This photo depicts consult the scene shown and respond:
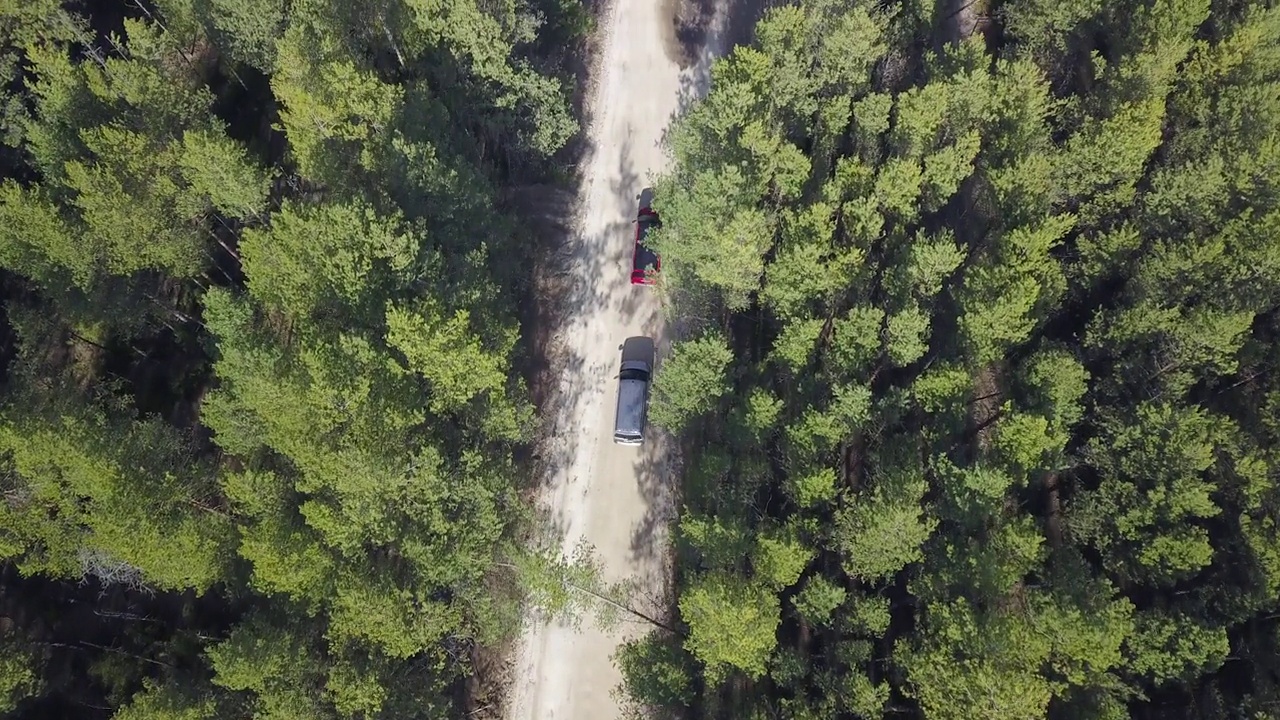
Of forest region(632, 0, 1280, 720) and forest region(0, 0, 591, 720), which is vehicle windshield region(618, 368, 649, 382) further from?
forest region(0, 0, 591, 720)

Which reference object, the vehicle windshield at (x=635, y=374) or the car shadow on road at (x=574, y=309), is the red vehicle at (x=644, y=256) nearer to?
the car shadow on road at (x=574, y=309)

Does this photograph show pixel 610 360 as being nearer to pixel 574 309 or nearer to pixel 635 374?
pixel 635 374

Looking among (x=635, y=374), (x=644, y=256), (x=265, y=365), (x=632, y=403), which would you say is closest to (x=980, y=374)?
(x=635, y=374)

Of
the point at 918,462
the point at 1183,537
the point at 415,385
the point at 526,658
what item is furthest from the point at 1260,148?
the point at 526,658

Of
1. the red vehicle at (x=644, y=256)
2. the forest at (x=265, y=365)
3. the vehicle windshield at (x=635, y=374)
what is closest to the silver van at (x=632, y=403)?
the vehicle windshield at (x=635, y=374)

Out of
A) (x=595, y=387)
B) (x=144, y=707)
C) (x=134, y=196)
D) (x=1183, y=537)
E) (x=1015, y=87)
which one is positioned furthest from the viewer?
(x=595, y=387)

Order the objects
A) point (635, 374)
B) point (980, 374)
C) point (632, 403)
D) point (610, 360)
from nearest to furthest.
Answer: point (980, 374), point (632, 403), point (635, 374), point (610, 360)

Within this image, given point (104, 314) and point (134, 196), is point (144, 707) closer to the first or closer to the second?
point (104, 314)
